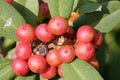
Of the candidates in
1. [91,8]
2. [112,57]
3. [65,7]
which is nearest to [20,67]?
[65,7]

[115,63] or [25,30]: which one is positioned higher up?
[25,30]

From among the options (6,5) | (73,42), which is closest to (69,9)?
(73,42)

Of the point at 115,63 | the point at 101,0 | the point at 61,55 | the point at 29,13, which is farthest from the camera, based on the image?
the point at 115,63

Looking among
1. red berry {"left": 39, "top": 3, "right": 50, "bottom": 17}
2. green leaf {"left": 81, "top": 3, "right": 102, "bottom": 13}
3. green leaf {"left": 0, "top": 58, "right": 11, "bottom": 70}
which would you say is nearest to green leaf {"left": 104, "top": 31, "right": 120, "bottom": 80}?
red berry {"left": 39, "top": 3, "right": 50, "bottom": 17}

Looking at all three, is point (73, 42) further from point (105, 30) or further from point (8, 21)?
point (8, 21)

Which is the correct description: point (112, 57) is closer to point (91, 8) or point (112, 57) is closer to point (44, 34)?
point (91, 8)

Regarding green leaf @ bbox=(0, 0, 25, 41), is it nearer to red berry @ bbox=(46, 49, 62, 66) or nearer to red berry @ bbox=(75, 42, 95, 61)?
red berry @ bbox=(46, 49, 62, 66)

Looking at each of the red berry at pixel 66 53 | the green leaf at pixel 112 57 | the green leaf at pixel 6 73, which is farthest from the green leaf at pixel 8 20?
the green leaf at pixel 112 57
